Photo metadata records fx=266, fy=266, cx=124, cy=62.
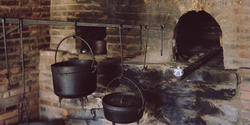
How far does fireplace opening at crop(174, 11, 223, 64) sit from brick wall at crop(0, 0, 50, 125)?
1.55 m

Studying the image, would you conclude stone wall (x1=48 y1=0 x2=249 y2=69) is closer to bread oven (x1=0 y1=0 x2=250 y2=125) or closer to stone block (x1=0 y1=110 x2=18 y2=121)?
bread oven (x1=0 y1=0 x2=250 y2=125)

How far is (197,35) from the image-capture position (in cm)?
346

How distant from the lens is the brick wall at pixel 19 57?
2676 mm

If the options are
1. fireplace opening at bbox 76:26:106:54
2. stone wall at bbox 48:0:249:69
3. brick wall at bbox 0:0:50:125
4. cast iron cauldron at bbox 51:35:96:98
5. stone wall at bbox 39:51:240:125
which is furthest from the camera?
fireplace opening at bbox 76:26:106:54

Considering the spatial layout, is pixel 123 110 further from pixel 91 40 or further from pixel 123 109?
pixel 91 40

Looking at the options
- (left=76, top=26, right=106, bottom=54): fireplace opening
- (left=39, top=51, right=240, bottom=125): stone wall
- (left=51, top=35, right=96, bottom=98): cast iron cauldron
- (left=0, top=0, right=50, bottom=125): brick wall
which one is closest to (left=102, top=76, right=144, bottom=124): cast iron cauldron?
(left=51, top=35, right=96, bottom=98): cast iron cauldron

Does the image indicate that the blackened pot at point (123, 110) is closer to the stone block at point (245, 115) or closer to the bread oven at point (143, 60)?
the bread oven at point (143, 60)

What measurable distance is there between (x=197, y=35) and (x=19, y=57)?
218cm

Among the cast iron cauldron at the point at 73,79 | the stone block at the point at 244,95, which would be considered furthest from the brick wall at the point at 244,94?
the cast iron cauldron at the point at 73,79

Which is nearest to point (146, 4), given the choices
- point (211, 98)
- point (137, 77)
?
point (137, 77)

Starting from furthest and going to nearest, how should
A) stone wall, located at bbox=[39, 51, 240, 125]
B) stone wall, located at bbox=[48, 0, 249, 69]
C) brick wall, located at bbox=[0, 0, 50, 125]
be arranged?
brick wall, located at bbox=[0, 0, 50, 125]
stone wall, located at bbox=[39, 51, 240, 125]
stone wall, located at bbox=[48, 0, 249, 69]

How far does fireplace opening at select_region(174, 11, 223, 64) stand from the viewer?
9.59 feet

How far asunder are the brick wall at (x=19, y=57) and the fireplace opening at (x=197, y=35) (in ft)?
5.07

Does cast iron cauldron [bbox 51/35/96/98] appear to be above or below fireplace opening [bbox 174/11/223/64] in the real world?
below
